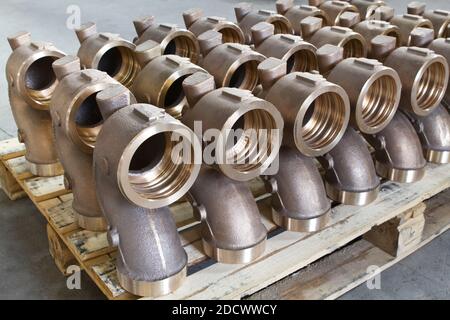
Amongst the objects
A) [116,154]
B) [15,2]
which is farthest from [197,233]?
[15,2]

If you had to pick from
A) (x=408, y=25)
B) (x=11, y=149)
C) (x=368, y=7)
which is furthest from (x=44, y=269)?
(x=368, y=7)

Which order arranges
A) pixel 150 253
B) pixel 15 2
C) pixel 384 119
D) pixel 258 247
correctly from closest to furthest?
pixel 150 253 → pixel 258 247 → pixel 384 119 → pixel 15 2

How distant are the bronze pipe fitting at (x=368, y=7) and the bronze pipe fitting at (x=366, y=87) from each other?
84 centimetres

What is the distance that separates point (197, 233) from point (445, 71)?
41.5 inches

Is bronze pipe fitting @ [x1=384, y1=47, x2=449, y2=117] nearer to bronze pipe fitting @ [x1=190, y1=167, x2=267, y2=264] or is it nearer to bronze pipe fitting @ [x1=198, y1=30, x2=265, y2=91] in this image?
bronze pipe fitting @ [x1=198, y1=30, x2=265, y2=91]

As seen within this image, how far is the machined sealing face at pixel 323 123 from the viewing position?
58.1 inches

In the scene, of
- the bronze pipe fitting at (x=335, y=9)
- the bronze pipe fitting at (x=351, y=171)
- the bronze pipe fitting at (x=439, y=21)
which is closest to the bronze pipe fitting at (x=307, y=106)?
the bronze pipe fitting at (x=351, y=171)

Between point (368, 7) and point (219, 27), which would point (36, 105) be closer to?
point (219, 27)

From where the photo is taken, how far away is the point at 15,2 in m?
5.95

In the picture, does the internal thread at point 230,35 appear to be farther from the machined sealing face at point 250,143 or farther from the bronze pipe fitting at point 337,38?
the machined sealing face at point 250,143

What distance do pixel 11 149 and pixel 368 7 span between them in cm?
182

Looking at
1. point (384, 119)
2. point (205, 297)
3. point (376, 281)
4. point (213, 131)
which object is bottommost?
point (376, 281)
